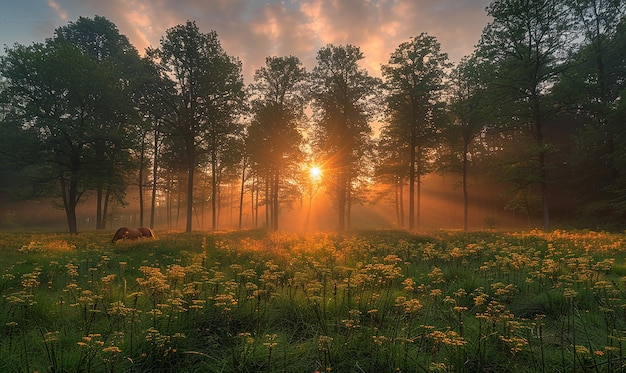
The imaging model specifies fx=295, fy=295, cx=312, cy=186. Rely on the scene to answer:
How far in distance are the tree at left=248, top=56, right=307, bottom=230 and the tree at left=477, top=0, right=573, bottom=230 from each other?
641 inches

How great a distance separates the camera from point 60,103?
72.5 feet

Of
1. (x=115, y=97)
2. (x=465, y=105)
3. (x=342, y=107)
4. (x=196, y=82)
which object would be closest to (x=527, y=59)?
(x=465, y=105)

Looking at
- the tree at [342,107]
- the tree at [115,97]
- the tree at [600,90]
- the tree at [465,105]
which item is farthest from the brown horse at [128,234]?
the tree at [600,90]

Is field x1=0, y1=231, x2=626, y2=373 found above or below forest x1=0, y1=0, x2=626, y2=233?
below

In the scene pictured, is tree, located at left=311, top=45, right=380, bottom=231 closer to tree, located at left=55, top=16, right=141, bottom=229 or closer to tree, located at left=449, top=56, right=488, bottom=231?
tree, located at left=449, top=56, right=488, bottom=231

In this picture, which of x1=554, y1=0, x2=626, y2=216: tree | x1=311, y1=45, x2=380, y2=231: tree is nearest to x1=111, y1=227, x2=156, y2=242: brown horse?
x1=311, y1=45, x2=380, y2=231: tree

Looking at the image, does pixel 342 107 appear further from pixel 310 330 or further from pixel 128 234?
pixel 310 330

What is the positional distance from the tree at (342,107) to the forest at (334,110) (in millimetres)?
114

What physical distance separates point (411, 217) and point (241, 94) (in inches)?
733

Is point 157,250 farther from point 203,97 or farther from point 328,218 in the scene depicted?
point 328,218

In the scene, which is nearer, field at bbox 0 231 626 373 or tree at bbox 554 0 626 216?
field at bbox 0 231 626 373

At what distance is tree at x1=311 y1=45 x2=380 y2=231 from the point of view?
28875 mm

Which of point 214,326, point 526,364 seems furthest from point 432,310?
point 214,326

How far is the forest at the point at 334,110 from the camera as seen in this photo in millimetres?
21609
